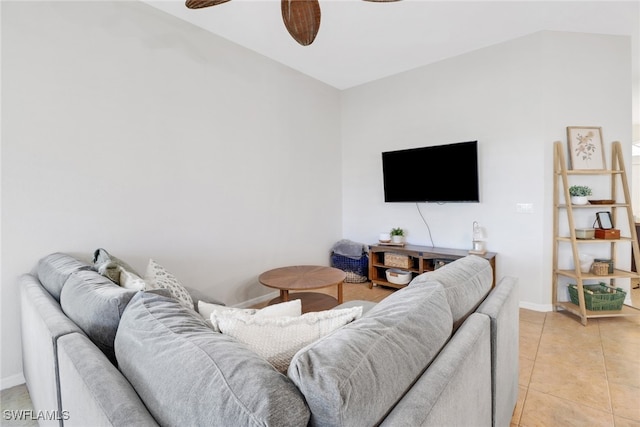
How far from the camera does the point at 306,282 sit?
8.13ft

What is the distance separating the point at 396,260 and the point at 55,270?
10.1 feet

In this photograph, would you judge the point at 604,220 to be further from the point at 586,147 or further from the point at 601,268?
the point at 586,147

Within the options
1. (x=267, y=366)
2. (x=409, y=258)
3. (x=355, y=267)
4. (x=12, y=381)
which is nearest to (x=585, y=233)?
(x=409, y=258)

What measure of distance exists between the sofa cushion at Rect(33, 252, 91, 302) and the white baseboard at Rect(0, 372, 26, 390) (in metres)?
0.67

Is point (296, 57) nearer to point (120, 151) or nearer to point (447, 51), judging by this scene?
point (447, 51)

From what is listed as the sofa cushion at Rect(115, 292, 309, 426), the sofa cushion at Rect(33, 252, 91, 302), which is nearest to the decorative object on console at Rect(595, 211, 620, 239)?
the sofa cushion at Rect(115, 292, 309, 426)

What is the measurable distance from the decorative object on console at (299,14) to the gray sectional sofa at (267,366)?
1.65 meters

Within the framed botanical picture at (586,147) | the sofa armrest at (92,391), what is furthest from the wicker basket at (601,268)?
the sofa armrest at (92,391)

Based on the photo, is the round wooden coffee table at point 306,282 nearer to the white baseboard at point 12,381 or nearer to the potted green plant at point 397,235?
the potted green plant at point 397,235

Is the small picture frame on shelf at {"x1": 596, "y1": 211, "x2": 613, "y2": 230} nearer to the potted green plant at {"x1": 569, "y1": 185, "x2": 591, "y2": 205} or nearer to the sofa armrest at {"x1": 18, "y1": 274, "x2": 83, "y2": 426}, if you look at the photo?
the potted green plant at {"x1": 569, "y1": 185, "x2": 591, "y2": 205}

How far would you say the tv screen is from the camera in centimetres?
330

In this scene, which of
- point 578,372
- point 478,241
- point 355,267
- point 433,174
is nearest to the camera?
point 578,372

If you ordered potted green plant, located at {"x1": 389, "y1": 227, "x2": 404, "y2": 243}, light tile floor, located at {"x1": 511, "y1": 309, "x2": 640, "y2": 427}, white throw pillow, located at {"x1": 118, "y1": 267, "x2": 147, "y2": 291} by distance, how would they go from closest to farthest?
1. white throw pillow, located at {"x1": 118, "y1": 267, "x2": 147, "y2": 291}
2. light tile floor, located at {"x1": 511, "y1": 309, "x2": 640, "y2": 427}
3. potted green plant, located at {"x1": 389, "y1": 227, "x2": 404, "y2": 243}

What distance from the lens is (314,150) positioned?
4.03 metres
